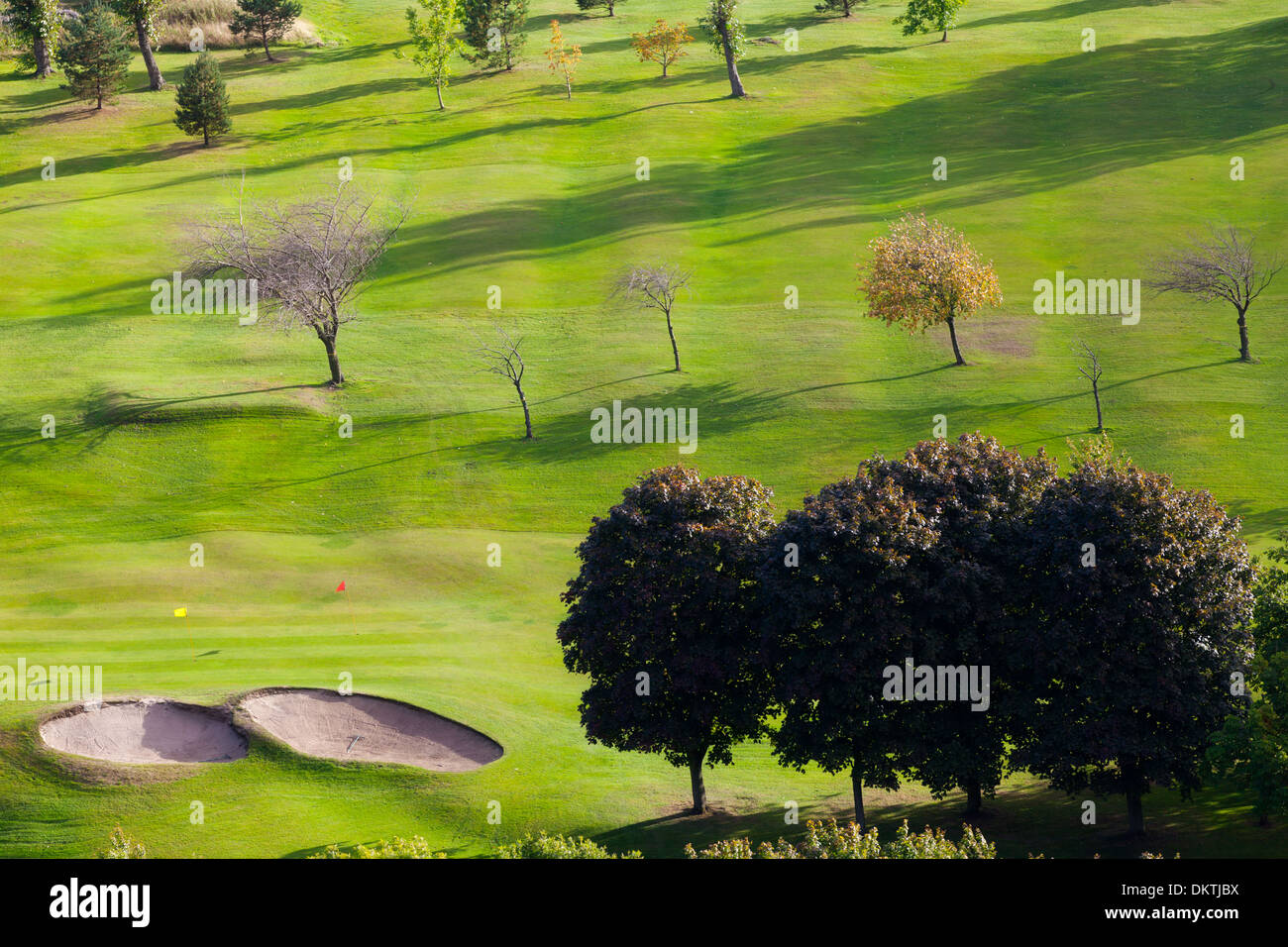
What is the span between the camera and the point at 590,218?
88250 mm

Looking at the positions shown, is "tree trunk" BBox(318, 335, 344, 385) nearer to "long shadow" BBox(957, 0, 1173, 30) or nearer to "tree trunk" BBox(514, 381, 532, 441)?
"tree trunk" BBox(514, 381, 532, 441)

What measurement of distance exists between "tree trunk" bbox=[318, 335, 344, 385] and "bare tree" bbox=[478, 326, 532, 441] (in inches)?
325

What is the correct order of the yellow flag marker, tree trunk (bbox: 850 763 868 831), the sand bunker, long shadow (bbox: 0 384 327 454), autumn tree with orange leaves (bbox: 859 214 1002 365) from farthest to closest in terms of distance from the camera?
autumn tree with orange leaves (bbox: 859 214 1002 365)
long shadow (bbox: 0 384 327 454)
the yellow flag marker
the sand bunker
tree trunk (bbox: 850 763 868 831)

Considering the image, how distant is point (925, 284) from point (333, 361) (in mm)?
32928

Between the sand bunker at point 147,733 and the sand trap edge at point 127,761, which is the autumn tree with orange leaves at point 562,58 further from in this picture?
the sand bunker at point 147,733

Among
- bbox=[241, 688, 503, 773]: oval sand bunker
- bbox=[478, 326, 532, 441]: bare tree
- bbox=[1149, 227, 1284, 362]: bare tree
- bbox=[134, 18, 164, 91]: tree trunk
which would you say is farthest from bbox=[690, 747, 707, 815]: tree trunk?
bbox=[134, 18, 164, 91]: tree trunk

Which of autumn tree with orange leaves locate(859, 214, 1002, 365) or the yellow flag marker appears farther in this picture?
autumn tree with orange leaves locate(859, 214, 1002, 365)

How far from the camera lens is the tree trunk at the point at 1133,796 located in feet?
110

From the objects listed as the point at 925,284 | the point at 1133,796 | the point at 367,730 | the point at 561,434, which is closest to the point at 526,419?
the point at 561,434

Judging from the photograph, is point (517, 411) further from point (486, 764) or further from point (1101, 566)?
point (1101, 566)

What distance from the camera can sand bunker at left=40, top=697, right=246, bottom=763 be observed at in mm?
37500

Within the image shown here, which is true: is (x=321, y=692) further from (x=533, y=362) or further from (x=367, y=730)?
(x=533, y=362)

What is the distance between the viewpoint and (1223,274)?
6762 centimetres
